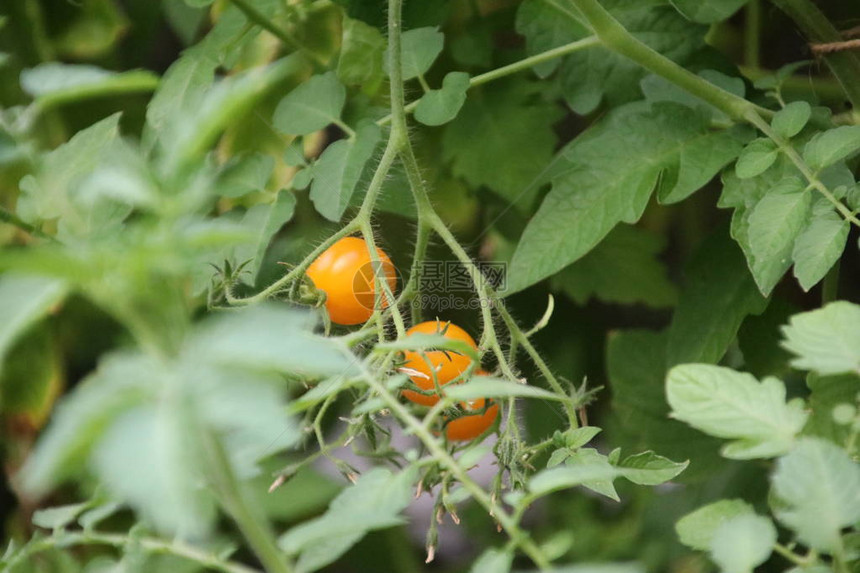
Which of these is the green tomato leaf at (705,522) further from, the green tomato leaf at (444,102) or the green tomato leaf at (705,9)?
the green tomato leaf at (705,9)

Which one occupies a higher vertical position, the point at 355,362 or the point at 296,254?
the point at 355,362

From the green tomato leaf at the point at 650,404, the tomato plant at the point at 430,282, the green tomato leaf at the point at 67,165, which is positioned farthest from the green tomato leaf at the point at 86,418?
the green tomato leaf at the point at 650,404

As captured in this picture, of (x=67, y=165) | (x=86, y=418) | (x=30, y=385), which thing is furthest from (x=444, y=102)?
(x=30, y=385)

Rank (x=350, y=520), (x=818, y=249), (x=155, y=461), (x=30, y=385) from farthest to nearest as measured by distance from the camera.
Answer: (x=30, y=385) → (x=818, y=249) → (x=350, y=520) → (x=155, y=461)

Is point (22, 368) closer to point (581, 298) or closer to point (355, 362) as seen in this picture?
point (581, 298)

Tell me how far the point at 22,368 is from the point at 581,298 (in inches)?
28.5

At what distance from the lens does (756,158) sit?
0.66m

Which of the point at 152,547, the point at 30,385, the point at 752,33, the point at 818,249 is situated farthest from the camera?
the point at 30,385

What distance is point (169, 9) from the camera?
101 centimetres

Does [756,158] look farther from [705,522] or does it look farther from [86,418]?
[86,418]

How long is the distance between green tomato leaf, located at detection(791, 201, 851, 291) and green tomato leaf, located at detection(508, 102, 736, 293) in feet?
0.47

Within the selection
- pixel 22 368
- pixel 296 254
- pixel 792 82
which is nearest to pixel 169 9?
pixel 296 254

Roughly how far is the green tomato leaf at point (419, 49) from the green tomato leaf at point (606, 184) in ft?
0.45

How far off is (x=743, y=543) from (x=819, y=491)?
38 millimetres
